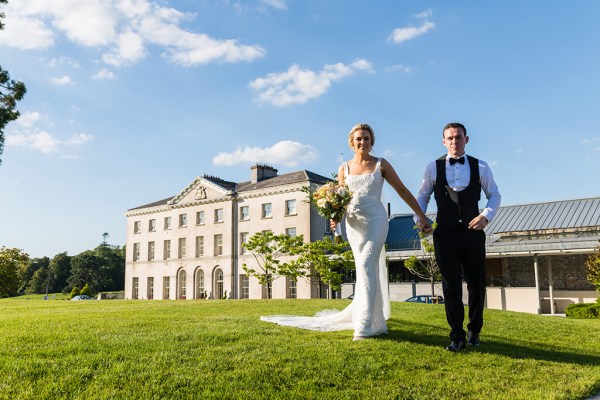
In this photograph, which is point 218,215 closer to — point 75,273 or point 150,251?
point 150,251

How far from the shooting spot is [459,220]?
5988 mm

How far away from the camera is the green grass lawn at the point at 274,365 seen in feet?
14.6

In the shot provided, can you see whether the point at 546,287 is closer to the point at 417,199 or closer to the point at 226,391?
the point at 417,199

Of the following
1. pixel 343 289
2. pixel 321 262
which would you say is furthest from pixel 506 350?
pixel 343 289

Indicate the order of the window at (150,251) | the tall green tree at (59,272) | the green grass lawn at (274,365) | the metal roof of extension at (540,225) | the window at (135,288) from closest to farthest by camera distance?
the green grass lawn at (274,365)
the metal roof of extension at (540,225)
the window at (150,251)
the window at (135,288)
the tall green tree at (59,272)

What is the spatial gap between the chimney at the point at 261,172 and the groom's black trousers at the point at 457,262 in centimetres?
4449

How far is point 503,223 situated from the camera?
37.3m

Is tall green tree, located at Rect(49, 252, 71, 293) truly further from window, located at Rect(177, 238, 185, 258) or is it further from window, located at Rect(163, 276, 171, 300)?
window, located at Rect(177, 238, 185, 258)

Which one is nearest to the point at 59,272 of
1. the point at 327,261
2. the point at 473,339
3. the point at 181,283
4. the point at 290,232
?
the point at 181,283

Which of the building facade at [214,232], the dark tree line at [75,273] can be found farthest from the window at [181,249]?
the dark tree line at [75,273]

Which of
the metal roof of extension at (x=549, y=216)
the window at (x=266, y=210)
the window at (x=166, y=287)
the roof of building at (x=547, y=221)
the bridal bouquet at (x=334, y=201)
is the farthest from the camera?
the window at (x=166, y=287)

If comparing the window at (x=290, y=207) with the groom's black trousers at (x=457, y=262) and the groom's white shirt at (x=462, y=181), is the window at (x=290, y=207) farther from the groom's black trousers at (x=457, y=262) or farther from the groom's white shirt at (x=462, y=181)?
the groom's black trousers at (x=457, y=262)

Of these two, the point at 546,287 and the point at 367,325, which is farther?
the point at 546,287

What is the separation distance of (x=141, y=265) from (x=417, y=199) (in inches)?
2155
